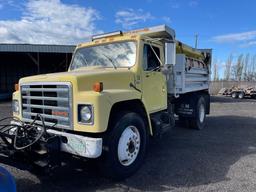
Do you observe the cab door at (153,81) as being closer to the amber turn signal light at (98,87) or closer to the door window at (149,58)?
the door window at (149,58)

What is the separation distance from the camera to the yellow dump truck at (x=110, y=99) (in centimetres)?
375

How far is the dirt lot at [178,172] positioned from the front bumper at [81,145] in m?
0.66

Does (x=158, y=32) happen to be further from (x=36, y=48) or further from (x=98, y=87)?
(x=36, y=48)

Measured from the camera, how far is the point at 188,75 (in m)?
7.42

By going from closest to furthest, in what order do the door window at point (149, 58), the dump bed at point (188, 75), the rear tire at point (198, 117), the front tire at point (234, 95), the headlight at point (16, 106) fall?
the headlight at point (16, 106), the door window at point (149, 58), the dump bed at point (188, 75), the rear tire at point (198, 117), the front tire at point (234, 95)

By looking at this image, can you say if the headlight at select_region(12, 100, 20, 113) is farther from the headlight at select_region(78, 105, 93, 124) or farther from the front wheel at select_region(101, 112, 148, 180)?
the front wheel at select_region(101, 112, 148, 180)

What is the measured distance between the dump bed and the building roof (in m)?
13.4

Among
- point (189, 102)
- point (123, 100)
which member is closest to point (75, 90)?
point (123, 100)

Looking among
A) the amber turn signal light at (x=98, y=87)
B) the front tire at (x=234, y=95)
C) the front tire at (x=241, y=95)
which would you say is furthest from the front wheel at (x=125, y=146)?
the front tire at (x=234, y=95)

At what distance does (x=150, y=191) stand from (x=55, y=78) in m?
2.30

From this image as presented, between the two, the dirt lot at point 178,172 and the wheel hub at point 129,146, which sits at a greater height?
the wheel hub at point 129,146

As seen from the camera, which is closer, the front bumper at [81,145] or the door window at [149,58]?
the front bumper at [81,145]

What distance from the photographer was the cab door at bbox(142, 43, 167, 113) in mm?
5062

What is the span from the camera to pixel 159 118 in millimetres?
5602
